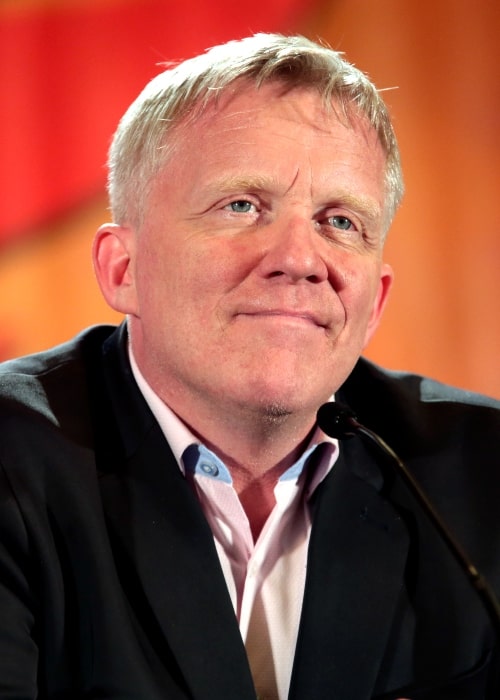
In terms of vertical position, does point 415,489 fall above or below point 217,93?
below

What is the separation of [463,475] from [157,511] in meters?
0.72

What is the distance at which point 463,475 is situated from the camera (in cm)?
198

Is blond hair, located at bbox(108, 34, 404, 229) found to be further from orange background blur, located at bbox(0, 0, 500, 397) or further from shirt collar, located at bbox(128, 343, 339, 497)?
orange background blur, located at bbox(0, 0, 500, 397)

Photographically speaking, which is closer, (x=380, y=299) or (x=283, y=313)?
(x=283, y=313)

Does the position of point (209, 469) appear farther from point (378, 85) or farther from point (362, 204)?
point (378, 85)

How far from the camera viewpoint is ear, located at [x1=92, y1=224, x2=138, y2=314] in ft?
6.12

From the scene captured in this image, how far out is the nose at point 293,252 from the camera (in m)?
1.62

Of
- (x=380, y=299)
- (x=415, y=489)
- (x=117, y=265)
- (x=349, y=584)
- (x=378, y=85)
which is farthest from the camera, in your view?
(x=378, y=85)

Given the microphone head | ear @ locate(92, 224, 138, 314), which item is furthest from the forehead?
the microphone head

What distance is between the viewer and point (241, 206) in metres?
1.71

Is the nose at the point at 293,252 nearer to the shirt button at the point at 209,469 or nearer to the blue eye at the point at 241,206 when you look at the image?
the blue eye at the point at 241,206

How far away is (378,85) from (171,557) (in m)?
2.18

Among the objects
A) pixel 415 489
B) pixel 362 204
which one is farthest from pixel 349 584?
pixel 362 204

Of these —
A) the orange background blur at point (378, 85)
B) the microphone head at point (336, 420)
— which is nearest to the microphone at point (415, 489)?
the microphone head at point (336, 420)
